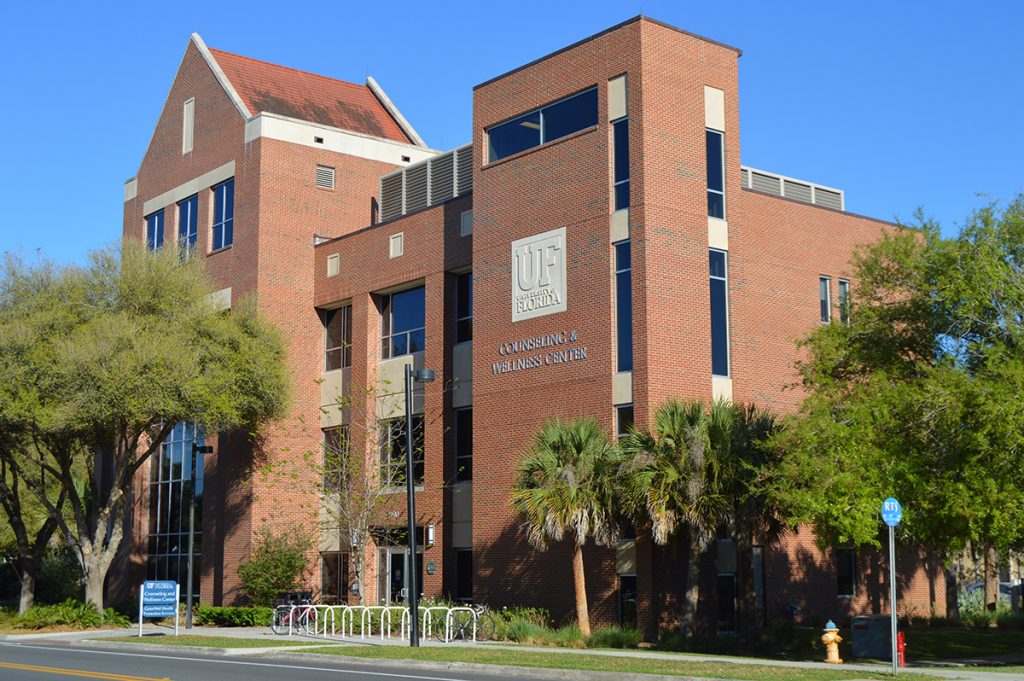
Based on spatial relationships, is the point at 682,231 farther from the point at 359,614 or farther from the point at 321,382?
the point at 321,382

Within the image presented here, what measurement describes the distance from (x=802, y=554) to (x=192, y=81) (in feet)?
102

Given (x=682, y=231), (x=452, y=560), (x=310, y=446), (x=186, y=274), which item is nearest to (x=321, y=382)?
(x=310, y=446)

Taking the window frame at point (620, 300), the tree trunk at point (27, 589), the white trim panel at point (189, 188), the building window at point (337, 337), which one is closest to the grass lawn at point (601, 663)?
the window frame at point (620, 300)

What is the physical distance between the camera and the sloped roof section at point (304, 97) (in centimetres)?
4806

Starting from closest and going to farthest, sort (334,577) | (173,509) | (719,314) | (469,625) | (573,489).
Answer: (573,489), (469,625), (719,314), (334,577), (173,509)

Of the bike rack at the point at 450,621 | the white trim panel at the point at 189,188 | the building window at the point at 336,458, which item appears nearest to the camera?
the bike rack at the point at 450,621

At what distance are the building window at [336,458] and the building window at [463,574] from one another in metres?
4.78

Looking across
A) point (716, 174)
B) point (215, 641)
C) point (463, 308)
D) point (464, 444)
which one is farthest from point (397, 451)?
point (716, 174)

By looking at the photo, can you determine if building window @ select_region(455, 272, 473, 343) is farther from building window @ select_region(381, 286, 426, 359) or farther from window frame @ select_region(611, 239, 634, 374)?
window frame @ select_region(611, 239, 634, 374)

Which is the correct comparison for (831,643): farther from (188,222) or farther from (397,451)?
(188,222)

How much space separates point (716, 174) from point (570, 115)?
4422mm

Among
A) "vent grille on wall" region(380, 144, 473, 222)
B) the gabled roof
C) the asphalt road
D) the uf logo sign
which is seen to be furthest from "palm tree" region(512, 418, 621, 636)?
the gabled roof

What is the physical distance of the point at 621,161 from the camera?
1272 inches

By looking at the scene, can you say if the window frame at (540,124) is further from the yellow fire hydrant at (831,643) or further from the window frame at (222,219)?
the yellow fire hydrant at (831,643)
